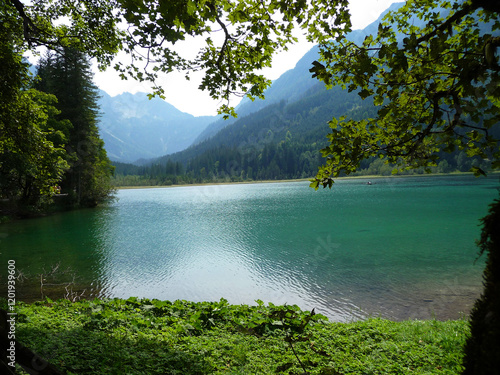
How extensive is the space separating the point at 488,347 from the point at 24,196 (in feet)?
146

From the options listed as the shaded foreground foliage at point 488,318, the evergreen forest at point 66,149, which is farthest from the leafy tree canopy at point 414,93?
the evergreen forest at point 66,149

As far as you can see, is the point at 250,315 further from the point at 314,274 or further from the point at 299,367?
the point at 314,274

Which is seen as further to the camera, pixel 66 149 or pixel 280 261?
pixel 66 149

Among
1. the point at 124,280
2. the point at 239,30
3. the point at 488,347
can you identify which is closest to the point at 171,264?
the point at 124,280

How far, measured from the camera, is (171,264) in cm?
1812

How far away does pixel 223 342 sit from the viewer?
5738 millimetres

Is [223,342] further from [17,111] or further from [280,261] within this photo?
[280,261]

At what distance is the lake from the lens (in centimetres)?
1197

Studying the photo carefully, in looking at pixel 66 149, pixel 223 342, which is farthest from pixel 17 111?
pixel 66 149

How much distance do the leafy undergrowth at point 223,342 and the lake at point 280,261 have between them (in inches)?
161

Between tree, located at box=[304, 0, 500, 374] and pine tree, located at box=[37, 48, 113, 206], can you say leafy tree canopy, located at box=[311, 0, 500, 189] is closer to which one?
tree, located at box=[304, 0, 500, 374]

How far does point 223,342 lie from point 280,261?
1279 centimetres

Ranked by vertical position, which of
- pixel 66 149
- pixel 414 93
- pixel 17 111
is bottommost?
pixel 414 93

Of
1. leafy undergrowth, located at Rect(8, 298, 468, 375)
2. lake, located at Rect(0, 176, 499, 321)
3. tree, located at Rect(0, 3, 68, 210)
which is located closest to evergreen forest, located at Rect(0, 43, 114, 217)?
lake, located at Rect(0, 176, 499, 321)
